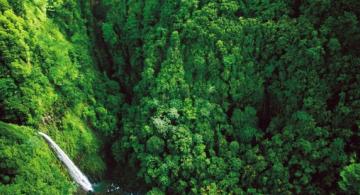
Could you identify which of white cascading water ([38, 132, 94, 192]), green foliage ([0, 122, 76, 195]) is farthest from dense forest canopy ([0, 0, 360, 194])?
white cascading water ([38, 132, 94, 192])

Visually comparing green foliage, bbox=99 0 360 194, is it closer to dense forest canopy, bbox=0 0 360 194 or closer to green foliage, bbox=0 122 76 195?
dense forest canopy, bbox=0 0 360 194

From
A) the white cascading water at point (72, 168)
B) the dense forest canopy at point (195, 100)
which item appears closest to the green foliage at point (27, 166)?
the dense forest canopy at point (195, 100)

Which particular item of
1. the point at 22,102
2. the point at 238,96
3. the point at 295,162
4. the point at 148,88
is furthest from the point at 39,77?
the point at 295,162

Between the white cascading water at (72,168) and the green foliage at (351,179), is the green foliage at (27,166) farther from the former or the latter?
the green foliage at (351,179)

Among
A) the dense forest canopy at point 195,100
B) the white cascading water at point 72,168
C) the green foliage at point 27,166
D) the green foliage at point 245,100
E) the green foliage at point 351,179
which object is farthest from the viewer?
the white cascading water at point 72,168

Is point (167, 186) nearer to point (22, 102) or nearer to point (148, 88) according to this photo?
point (148, 88)
